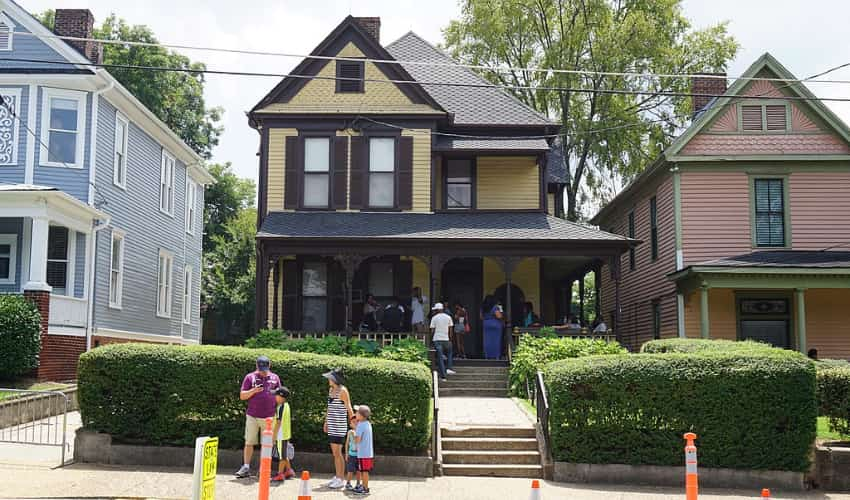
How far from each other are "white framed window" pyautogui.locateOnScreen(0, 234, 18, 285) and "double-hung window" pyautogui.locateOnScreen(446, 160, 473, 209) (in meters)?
11.4

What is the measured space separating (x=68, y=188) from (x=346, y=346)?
8.75 metres

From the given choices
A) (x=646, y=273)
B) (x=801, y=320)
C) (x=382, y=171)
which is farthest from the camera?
(x=646, y=273)

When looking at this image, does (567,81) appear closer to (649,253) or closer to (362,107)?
(649,253)

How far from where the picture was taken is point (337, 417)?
12.8m

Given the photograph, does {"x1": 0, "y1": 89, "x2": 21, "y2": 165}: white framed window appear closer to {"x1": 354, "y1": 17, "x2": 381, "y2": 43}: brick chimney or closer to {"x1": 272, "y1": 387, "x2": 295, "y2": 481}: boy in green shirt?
{"x1": 354, "y1": 17, "x2": 381, "y2": 43}: brick chimney

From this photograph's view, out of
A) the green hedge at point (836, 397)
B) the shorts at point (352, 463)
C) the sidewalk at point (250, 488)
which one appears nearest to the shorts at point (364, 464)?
the shorts at point (352, 463)

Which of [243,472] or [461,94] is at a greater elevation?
[461,94]

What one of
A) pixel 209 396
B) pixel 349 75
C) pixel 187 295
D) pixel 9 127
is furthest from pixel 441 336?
pixel 187 295

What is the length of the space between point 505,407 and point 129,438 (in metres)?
7.49

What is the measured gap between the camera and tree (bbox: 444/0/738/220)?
38.5 meters

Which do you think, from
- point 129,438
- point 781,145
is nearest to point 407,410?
point 129,438

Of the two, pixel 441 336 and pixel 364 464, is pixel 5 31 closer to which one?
pixel 441 336

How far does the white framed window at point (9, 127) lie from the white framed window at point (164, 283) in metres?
8.03

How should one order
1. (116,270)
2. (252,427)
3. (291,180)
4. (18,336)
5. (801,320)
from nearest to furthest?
(252,427) → (18,336) → (801,320) → (291,180) → (116,270)
